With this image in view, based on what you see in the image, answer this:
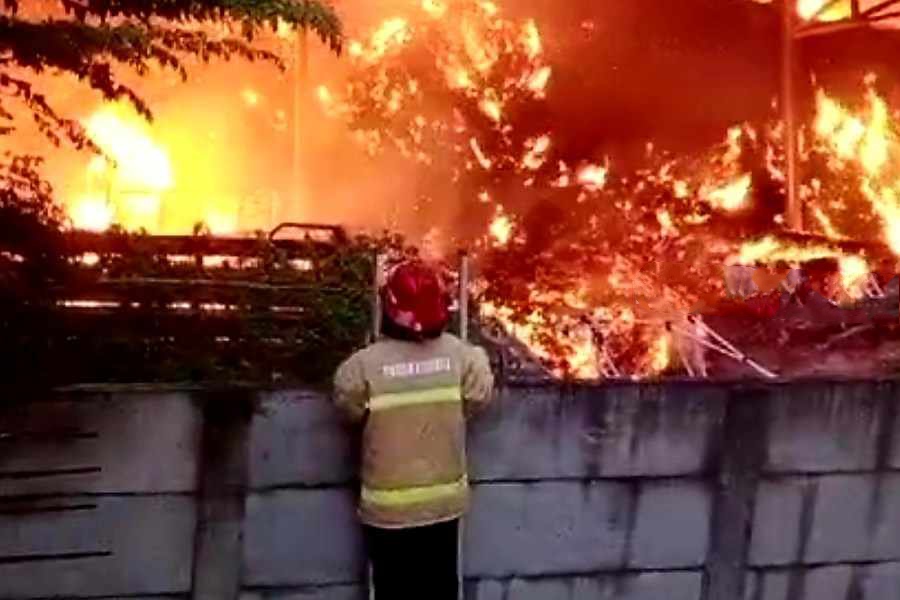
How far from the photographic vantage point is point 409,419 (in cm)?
543

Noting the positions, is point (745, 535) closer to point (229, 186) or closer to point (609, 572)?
point (609, 572)

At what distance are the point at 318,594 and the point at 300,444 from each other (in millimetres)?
672

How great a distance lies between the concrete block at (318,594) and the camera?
5902mm

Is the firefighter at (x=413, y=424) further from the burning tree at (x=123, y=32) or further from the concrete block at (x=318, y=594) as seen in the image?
the burning tree at (x=123, y=32)

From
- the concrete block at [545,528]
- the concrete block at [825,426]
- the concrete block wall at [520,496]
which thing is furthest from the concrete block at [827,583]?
the concrete block at [545,528]

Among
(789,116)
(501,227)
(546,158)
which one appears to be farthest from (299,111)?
(789,116)

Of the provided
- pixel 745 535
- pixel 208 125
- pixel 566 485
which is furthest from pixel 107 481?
pixel 208 125

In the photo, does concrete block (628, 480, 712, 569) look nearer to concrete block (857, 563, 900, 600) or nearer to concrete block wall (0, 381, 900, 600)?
concrete block wall (0, 381, 900, 600)

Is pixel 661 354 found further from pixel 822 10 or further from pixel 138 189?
pixel 138 189

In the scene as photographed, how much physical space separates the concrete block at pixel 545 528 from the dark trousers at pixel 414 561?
1.65ft

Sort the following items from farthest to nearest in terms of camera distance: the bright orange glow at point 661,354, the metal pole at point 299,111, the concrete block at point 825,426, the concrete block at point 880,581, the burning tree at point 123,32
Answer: the metal pole at point 299,111 < the bright orange glow at point 661,354 < the concrete block at point 880,581 < the concrete block at point 825,426 < the burning tree at point 123,32

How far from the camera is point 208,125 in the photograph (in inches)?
634

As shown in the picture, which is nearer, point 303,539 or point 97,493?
point 97,493

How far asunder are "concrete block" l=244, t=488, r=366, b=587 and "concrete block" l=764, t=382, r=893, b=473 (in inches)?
77.5
